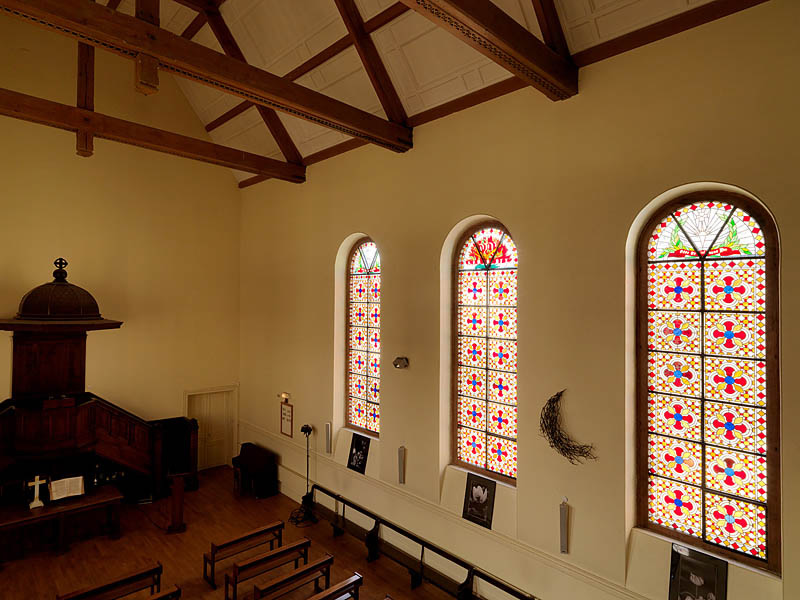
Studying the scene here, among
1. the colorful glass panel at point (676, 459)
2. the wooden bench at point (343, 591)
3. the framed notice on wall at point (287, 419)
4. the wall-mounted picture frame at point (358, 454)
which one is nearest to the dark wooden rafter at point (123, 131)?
the framed notice on wall at point (287, 419)

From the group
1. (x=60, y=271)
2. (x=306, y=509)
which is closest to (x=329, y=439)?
(x=306, y=509)

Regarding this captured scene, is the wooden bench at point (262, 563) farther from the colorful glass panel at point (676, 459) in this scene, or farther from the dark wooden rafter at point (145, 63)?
the dark wooden rafter at point (145, 63)

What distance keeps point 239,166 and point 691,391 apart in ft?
22.0

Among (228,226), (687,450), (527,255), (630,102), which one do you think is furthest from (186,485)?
(630,102)

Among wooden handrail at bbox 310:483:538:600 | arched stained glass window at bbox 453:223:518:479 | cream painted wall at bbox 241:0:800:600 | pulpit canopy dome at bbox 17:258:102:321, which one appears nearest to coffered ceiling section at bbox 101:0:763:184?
cream painted wall at bbox 241:0:800:600

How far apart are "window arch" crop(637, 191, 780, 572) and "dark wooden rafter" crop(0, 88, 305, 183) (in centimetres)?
579

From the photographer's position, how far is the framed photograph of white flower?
3.84 meters

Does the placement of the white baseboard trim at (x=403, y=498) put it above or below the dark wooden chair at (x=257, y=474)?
above

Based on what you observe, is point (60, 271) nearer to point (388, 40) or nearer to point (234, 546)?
point (234, 546)

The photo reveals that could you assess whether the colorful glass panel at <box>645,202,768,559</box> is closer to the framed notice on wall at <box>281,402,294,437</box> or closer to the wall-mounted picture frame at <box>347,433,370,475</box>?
the wall-mounted picture frame at <box>347,433,370,475</box>

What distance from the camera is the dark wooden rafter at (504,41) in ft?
11.9

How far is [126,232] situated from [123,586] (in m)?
5.84

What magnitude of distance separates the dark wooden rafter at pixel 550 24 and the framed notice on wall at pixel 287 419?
672 centimetres

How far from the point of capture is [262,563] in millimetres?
5672
